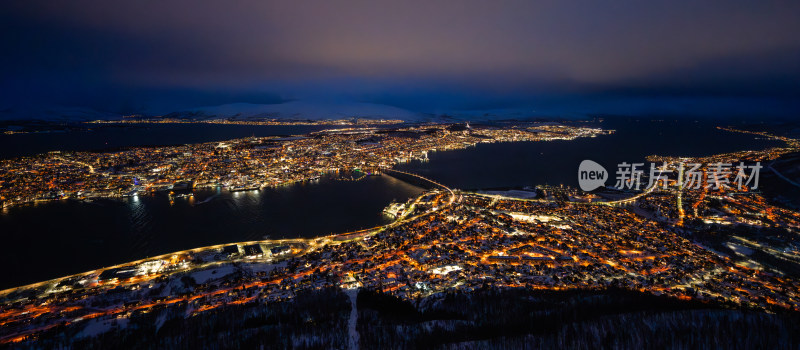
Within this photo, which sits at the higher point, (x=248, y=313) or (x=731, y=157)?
(x=731, y=157)

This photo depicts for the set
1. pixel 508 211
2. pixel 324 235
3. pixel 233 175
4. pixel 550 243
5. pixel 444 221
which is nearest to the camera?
pixel 550 243

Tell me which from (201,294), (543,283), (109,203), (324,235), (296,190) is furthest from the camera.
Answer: (296,190)

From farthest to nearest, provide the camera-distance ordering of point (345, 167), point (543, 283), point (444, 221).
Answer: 1. point (345, 167)
2. point (444, 221)
3. point (543, 283)

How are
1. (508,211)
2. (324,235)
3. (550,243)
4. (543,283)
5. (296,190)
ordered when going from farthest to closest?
(296,190) → (508,211) → (324,235) → (550,243) → (543,283)

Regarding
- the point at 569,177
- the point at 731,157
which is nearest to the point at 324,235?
the point at 569,177

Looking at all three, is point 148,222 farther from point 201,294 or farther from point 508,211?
point 508,211

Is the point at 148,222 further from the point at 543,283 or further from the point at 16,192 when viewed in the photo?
the point at 543,283

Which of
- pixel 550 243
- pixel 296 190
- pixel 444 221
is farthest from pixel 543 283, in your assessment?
pixel 296 190

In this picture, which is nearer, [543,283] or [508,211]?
[543,283]

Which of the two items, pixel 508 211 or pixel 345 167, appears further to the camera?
pixel 345 167
